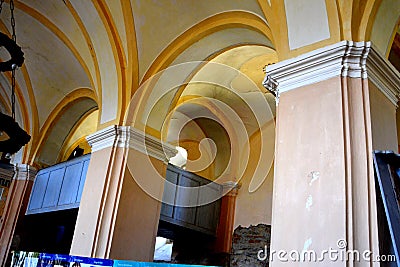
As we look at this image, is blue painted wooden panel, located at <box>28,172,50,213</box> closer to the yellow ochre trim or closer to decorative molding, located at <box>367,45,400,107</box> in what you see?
the yellow ochre trim

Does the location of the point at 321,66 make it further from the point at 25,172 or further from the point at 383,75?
the point at 25,172

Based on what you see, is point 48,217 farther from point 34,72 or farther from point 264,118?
point 264,118

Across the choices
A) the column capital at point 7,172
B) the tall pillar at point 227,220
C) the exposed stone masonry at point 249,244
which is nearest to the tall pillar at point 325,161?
the exposed stone masonry at point 249,244

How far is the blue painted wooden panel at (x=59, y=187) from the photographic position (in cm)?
834

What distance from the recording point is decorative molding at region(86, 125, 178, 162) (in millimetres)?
6250

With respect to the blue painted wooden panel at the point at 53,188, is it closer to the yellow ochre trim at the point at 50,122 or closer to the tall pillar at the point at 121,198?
the yellow ochre trim at the point at 50,122

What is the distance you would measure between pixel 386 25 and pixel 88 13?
182 inches

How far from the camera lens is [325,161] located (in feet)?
11.4

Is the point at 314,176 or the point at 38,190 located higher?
the point at 38,190

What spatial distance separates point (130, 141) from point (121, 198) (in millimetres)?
905

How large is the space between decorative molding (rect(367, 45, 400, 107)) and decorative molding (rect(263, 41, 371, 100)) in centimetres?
10

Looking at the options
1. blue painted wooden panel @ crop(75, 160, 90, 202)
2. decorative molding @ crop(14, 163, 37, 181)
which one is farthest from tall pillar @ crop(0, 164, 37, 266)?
blue painted wooden panel @ crop(75, 160, 90, 202)

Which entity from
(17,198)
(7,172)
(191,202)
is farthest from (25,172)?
(191,202)

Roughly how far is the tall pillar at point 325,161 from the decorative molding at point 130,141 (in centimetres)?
294
